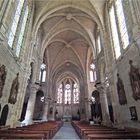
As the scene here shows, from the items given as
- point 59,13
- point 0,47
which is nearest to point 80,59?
point 59,13

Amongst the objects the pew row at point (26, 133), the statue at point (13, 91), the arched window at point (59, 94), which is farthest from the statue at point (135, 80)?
the arched window at point (59, 94)

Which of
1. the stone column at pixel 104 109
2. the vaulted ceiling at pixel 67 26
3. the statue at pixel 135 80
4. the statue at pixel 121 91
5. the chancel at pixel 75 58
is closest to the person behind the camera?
the statue at pixel 135 80

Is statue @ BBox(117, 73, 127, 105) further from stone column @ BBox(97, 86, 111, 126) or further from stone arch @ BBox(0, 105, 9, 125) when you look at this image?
stone arch @ BBox(0, 105, 9, 125)

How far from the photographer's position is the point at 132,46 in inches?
316

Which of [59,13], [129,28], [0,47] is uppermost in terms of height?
[59,13]

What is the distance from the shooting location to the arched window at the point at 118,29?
32.5ft

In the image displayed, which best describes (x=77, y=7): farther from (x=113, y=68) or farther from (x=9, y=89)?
(x=9, y=89)

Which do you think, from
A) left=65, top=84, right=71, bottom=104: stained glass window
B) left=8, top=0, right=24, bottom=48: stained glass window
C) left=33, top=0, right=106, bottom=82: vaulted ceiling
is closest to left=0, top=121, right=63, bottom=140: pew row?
left=8, top=0, right=24, bottom=48: stained glass window

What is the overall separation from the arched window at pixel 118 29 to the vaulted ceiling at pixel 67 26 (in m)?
2.44

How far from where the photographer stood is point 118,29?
10.9 meters

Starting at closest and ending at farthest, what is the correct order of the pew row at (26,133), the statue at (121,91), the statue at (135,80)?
the pew row at (26,133) → the statue at (135,80) → the statue at (121,91)

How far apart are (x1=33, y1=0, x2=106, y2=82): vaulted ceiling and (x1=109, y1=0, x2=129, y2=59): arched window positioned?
244cm

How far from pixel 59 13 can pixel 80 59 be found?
11579mm

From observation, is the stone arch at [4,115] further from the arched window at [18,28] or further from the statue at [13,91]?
the arched window at [18,28]
